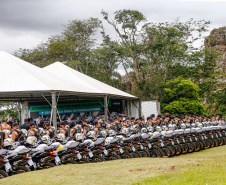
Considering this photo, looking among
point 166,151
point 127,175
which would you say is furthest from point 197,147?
point 127,175

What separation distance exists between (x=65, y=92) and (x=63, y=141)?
346 inches

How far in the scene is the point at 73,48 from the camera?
41.0m

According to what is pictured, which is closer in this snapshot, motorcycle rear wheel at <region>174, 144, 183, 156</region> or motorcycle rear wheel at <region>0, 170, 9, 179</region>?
motorcycle rear wheel at <region>0, 170, 9, 179</region>

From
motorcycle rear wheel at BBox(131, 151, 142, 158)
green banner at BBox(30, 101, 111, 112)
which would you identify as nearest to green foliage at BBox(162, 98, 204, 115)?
green banner at BBox(30, 101, 111, 112)

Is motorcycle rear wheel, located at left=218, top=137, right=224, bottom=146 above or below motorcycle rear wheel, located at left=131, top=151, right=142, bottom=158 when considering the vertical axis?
below

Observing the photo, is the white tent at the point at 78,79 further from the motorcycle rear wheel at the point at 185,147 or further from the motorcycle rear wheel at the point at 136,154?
the motorcycle rear wheel at the point at 136,154

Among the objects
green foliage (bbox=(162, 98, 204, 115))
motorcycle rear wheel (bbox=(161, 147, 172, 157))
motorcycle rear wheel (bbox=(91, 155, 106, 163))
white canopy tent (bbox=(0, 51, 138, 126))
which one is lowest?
motorcycle rear wheel (bbox=(161, 147, 172, 157))

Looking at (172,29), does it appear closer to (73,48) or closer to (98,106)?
(73,48)

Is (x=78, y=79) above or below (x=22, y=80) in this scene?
above

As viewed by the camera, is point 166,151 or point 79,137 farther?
point 166,151

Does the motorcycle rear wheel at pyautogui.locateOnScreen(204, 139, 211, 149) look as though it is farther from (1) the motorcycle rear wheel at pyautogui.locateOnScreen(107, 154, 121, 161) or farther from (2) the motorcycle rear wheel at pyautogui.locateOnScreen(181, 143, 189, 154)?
(1) the motorcycle rear wheel at pyautogui.locateOnScreen(107, 154, 121, 161)

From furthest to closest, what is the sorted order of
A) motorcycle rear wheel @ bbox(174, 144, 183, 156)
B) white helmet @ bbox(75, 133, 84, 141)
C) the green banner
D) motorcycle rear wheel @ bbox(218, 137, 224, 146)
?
the green banner
motorcycle rear wheel @ bbox(218, 137, 224, 146)
motorcycle rear wheel @ bbox(174, 144, 183, 156)
white helmet @ bbox(75, 133, 84, 141)

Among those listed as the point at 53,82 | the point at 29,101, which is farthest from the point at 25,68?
the point at 29,101

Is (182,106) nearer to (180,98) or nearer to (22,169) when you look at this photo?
(180,98)
